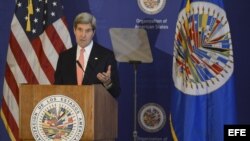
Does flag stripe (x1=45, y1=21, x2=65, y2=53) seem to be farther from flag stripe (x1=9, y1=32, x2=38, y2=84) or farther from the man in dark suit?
the man in dark suit

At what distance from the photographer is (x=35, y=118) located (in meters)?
3.52

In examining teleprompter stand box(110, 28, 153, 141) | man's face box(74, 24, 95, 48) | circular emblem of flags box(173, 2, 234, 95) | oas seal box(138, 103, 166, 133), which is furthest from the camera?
oas seal box(138, 103, 166, 133)

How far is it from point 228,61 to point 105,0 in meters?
1.71

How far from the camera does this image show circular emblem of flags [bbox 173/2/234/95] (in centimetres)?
545

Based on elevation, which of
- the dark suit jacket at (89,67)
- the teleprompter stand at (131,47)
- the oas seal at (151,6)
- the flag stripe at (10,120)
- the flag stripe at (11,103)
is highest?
the oas seal at (151,6)

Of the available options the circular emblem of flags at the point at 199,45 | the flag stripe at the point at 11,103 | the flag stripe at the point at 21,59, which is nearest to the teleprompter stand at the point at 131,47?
the circular emblem of flags at the point at 199,45

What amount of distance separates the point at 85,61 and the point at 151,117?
4.56 feet

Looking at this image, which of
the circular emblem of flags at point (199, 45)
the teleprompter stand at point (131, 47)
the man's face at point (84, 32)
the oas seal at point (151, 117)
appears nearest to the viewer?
the man's face at point (84, 32)

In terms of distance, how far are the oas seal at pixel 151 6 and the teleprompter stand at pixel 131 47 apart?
332 millimetres

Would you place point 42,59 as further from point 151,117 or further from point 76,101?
point 76,101

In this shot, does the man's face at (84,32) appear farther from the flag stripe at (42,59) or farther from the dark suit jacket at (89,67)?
the flag stripe at (42,59)

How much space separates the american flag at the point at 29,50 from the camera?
5.89 m

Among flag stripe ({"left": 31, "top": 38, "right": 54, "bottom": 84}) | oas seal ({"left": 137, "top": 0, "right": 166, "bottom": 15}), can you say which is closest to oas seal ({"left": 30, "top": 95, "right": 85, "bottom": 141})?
flag stripe ({"left": 31, "top": 38, "right": 54, "bottom": 84})

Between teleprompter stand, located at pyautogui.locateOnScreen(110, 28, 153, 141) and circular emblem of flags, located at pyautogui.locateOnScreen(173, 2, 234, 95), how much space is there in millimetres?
450
